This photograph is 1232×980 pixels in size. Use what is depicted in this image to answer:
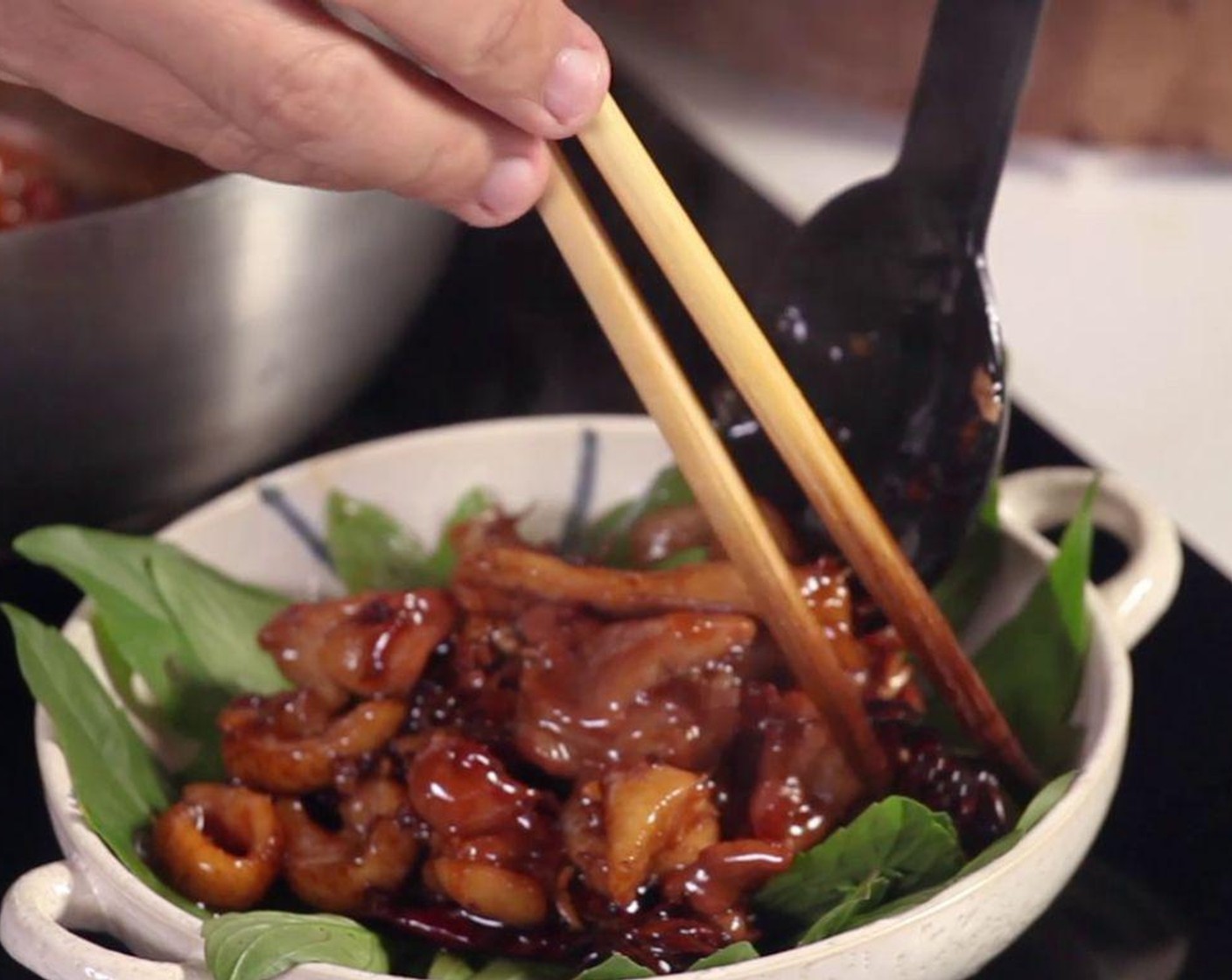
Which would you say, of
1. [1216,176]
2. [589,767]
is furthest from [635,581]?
[1216,176]

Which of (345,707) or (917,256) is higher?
(917,256)

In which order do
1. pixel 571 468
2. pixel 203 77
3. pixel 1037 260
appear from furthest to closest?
pixel 1037 260, pixel 571 468, pixel 203 77

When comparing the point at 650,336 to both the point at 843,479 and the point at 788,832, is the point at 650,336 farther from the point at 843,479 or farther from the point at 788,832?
the point at 788,832

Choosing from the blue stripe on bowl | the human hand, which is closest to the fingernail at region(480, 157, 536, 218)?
the human hand

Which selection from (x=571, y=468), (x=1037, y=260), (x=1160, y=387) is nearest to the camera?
(x=571, y=468)

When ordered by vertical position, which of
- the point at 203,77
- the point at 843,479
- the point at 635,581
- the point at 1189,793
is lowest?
the point at 1189,793

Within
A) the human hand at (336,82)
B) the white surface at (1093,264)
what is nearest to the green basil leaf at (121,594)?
the human hand at (336,82)
